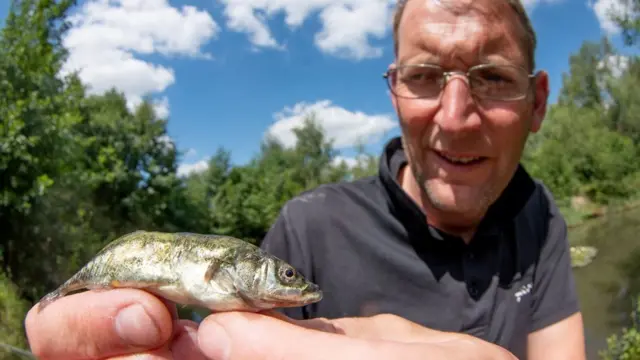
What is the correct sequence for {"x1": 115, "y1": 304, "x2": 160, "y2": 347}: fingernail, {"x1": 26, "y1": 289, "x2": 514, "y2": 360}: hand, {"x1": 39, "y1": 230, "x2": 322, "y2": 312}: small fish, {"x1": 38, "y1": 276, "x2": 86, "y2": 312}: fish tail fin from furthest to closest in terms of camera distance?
{"x1": 38, "y1": 276, "x2": 86, "y2": 312}: fish tail fin → {"x1": 39, "y1": 230, "x2": 322, "y2": 312}: small fish → {"x1": 115, "y1": 304, "x2": 160, "y2": 347}: fingernail → {"x1": 26, "y1": 289, "x2": 514, "y2": 360}: hand

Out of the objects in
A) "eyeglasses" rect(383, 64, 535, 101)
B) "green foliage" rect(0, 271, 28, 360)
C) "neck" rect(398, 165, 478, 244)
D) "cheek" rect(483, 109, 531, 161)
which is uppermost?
"eyeglasses" rect(383, 64, 535, 101)

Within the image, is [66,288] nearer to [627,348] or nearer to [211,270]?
[211,270]

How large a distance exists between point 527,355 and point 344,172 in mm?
40869

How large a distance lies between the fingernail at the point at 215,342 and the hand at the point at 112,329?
240mm

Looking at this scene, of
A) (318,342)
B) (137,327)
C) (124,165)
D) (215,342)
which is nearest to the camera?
(318,342)

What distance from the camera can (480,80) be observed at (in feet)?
9.23

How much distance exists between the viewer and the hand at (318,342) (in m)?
1.34

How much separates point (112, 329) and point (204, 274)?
374 mm

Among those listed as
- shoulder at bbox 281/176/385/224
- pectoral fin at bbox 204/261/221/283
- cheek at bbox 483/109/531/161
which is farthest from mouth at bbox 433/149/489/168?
pectoral fin at bbox 204/261/221/283

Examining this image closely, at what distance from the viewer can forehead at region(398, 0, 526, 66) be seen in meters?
2.69

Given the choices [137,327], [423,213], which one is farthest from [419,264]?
[137,327]

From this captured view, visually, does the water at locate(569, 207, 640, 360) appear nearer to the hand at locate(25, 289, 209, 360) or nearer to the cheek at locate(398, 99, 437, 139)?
the cheek at locate(398, 99, 437, 139)

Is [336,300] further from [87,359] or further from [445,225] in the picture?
[87,359]

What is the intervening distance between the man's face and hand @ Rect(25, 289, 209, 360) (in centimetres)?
175
